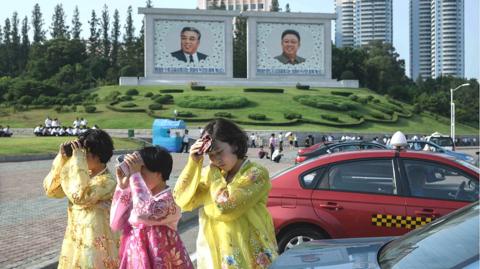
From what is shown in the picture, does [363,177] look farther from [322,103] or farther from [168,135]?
[322,103]

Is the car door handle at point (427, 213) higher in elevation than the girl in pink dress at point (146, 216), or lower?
lower

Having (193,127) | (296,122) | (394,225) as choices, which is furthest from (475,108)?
(394,225)

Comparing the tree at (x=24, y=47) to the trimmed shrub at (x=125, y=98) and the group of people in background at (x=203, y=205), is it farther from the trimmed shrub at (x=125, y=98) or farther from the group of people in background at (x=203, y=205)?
the group of people in background at (x=203, y=205)

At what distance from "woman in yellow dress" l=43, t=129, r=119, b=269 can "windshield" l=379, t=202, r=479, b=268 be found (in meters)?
2.07

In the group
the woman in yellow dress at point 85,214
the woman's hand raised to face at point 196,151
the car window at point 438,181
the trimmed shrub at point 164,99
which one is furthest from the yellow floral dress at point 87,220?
the trimmed shrub at point 164,99

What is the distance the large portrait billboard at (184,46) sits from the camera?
66.8m

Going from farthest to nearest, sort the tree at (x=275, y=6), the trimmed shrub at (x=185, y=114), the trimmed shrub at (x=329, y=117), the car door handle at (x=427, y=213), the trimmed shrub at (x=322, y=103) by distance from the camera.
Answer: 1. the tree at (x=275, y=6)
2. the trimmed shrub at (x=322, y=103)
3. the trimmed shrub at (x=329, y=117)
4. the trimmed shrub at (x=185, y=114)
5. the car door handle at (x=427, y=213)

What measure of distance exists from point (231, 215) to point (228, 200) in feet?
0.38

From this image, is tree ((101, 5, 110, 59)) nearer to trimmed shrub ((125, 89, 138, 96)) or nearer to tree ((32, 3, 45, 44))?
tree ((32, 3, 45, 44))

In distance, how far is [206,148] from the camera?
365 cm

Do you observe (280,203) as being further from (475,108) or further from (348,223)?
(475,108)

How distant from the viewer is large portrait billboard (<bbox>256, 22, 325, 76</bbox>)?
226ft

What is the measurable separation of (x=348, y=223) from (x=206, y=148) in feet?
9.42

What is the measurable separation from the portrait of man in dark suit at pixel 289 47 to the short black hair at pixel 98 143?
2555 inches
